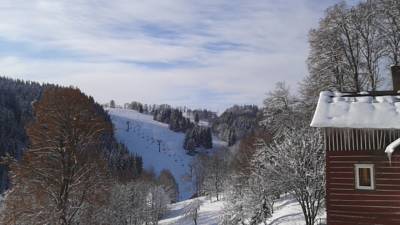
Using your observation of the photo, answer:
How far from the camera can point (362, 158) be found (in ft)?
74.3

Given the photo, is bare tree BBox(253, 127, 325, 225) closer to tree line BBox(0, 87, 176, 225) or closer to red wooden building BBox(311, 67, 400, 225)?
red wooden building BBox(311, 67, 400, 225)

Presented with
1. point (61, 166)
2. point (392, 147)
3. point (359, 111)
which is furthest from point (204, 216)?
point (392, 147)

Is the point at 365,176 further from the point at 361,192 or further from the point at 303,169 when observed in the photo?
the point at 303,169

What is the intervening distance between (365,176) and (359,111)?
109 inches

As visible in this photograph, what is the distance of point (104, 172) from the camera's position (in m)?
25.9

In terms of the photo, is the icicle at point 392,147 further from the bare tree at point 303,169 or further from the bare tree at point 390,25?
the bare tree at point 390,25

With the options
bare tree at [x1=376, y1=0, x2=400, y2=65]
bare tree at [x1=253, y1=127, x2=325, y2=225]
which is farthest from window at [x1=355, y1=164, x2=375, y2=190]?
bare tree at [x1=376, y1=0, x2=400, y2=65]

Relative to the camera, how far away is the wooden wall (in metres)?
21.9

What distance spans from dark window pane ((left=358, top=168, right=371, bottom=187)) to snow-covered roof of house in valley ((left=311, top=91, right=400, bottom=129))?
1955mm

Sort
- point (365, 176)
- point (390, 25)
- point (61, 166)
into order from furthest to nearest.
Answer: point (390, 25) → point (61, 166) → point (365, 176)

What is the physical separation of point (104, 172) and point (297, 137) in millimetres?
15250

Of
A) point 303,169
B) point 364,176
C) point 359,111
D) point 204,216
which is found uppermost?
point 359,111

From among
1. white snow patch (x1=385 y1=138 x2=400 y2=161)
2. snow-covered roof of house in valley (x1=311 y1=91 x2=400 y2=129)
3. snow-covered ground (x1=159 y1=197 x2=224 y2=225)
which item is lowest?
snow-covered ground (x1=159 y1=197 x2=224 y2=225)

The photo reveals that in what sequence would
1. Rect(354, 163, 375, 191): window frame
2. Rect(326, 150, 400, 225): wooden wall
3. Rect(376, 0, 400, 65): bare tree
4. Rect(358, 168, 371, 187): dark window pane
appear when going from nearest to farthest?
Rect(326, 150, 400, 225): wooden wall, Rect(354, 163, 375, 191): window frame, Rect(358, 168, 371, 187): dark window pane, Rect(376, 0, 400, 65): bare tree
